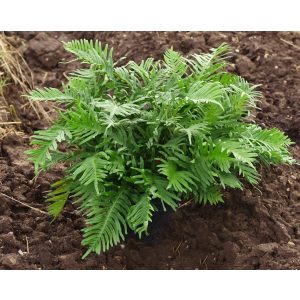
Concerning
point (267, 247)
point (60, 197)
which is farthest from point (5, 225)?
point (267, 247)

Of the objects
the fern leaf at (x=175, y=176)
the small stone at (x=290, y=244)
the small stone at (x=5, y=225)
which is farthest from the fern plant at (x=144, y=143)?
the small stone at (x=290, y=244)

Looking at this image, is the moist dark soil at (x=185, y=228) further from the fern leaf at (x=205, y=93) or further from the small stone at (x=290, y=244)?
the fern leaf at (x=205, y=93)

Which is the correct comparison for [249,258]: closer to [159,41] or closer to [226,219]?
[226,219]

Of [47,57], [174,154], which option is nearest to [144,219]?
[174,154]

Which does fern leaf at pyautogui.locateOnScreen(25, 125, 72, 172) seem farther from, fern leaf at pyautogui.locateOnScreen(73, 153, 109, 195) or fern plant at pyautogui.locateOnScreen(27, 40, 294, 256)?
fern leaf at pyautogui.locateOnScreen(73, 153, 109, 195)

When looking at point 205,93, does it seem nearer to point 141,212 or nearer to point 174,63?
point 174,63

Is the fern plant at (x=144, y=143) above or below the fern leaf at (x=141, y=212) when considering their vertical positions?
above
